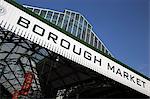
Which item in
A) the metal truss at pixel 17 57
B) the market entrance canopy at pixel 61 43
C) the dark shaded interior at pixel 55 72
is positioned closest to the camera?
the market entrance canopy at pixel 61 43

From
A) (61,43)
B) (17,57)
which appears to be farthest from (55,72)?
(61,43)

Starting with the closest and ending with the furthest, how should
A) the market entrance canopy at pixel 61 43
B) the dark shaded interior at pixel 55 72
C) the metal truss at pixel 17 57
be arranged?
the market entrance canopy at pixel 61 43
the metal truss at pixel 17 57
the dark shaded interior at pixel 55 72

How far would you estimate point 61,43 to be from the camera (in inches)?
268

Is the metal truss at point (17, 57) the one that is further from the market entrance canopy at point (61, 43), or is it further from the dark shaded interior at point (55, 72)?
the market entrance canopy at point (61, 43)

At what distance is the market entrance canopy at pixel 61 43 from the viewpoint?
599 centimetres

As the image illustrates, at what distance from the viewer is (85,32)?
154 feet

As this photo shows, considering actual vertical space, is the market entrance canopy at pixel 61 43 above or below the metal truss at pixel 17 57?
below

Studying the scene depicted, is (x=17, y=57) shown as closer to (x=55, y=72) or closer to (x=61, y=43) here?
(x=55, y=72)

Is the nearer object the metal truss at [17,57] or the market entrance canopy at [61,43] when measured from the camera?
the market entrance canopy at [61,43]

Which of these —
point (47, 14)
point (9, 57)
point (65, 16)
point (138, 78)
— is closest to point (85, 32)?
point (65, 16)

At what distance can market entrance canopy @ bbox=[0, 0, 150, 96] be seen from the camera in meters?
5.99

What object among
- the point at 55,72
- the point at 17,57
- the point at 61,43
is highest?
the point at 17,57

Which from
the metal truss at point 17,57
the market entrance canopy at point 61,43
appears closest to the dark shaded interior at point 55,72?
the metal truss at point 17,57

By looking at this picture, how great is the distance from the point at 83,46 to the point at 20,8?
2.48 m
